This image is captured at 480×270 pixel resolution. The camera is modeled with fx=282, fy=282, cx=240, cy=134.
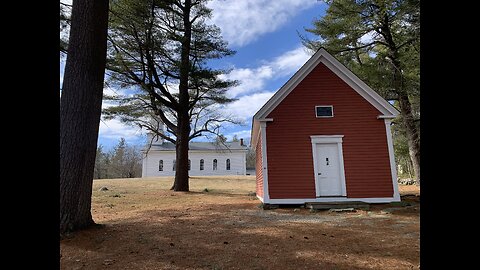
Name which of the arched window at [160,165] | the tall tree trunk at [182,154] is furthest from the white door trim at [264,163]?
the arched window at [160,165]

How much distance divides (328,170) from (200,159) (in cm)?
3157

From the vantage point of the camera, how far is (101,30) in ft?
21.2

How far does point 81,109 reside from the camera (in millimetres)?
6027

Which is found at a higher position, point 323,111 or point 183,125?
point 183,125

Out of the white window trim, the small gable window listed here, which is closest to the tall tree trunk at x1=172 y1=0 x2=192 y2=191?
the white window trim

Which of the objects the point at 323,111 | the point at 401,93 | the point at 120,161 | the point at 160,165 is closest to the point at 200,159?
the point at 160,165

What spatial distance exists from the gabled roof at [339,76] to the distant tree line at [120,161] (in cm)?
4118

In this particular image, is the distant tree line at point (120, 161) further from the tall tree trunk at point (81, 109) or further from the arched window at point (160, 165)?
the tall tree trunk at point (81, 109)

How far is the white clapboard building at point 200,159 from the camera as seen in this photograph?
129ft

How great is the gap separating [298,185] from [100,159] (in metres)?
47.3

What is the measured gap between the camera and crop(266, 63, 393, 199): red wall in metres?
10.4

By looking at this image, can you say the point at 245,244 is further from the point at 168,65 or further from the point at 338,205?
the point at 168,65

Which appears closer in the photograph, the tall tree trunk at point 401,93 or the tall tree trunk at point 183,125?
the tall tree trunk at point 401,93

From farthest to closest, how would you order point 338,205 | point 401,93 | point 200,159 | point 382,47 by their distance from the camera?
point 200,159 → point 382,47 → point 401,93 → point 338,205
